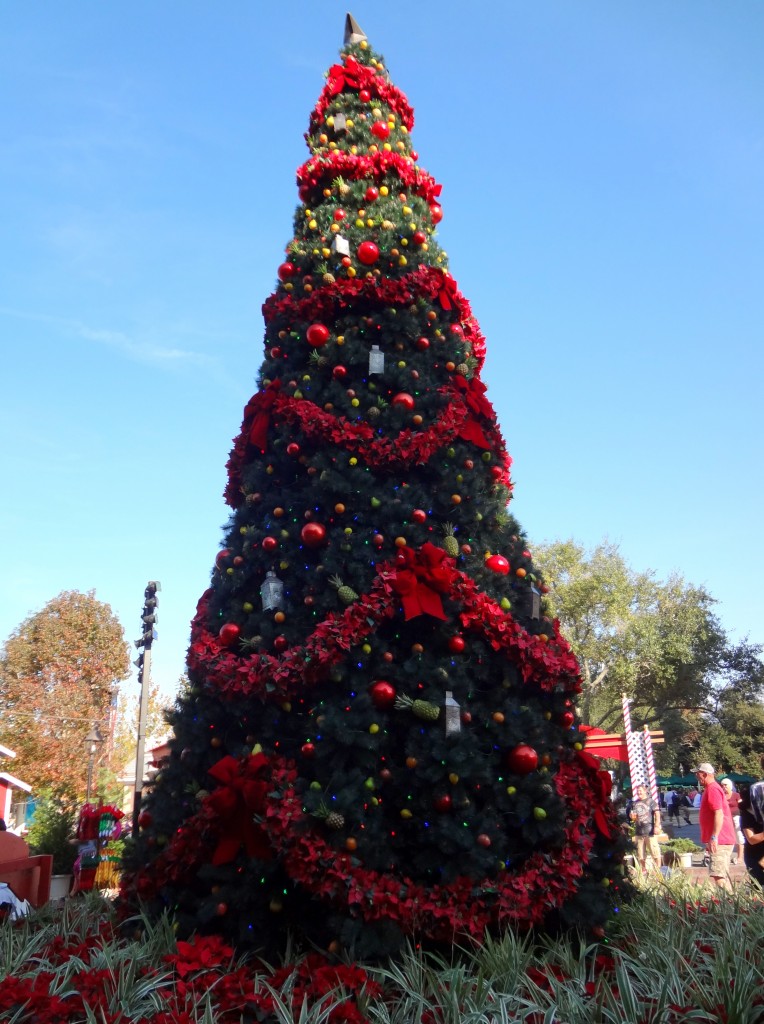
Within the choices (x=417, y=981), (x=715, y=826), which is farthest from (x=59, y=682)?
(x=417, y=981)

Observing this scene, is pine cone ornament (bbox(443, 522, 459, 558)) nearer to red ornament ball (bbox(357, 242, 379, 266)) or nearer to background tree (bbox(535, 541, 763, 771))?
red ornament ball (bbox(357, 242, 379, 266))

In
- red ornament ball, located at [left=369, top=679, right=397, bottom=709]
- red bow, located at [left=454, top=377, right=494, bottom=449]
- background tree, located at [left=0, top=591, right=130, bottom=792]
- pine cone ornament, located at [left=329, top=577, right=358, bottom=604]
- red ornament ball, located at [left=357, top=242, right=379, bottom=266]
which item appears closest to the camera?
red ornament ball, located at [left=369, top=679, right=397, bottom=709]

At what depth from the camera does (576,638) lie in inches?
1139

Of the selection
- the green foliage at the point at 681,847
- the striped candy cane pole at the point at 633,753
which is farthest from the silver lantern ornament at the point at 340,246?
the striped candy cane pole at the point at 633,753

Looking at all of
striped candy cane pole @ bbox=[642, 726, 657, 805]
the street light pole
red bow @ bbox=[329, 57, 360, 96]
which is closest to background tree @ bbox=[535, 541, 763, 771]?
striped candy cane pole @ bbox=[642, 726, 657, 805]

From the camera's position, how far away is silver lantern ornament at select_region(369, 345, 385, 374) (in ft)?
16.8

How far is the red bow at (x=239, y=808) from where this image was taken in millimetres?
3893

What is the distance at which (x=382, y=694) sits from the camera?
13.4 feet

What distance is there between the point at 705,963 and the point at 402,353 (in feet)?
13.5

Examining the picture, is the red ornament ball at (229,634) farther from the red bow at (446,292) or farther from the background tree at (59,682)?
the background tree at (59,682)

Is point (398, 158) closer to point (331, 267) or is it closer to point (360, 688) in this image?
point (331, 267)

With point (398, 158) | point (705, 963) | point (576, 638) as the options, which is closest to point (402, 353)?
point (398, 158)

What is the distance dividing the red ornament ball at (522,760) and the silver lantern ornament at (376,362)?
8.85ft

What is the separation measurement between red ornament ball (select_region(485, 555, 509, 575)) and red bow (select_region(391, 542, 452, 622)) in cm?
49
